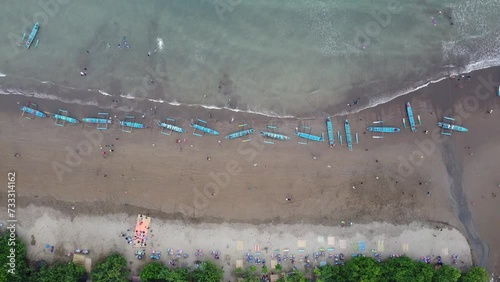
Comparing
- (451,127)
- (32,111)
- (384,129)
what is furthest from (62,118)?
(451,127)

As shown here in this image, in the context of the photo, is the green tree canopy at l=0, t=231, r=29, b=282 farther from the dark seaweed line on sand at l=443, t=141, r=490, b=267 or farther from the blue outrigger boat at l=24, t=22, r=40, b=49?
the dark seaweed line on sand at l=443, t=141, r=490, b=267

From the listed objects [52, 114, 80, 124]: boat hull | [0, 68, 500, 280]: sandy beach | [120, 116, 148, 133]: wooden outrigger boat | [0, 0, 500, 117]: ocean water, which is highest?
[0, 0, 500, 117]: ocean water

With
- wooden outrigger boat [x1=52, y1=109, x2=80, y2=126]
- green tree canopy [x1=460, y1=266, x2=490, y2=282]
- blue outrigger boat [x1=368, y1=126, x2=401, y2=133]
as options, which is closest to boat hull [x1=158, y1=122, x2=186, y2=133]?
wooden outrigger boat [x1=52, y1=109, x2=80, y2=126]

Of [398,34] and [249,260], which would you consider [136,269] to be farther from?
[398,34]

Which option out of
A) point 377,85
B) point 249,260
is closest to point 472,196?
point 377,85

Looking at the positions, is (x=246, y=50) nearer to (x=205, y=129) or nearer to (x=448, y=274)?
(x=205, y=129)
